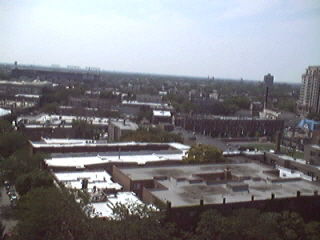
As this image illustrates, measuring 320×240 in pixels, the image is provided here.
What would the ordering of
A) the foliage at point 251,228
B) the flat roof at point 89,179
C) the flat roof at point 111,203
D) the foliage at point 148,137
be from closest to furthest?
the foliage at point 251,228, the flat roof at point 111,203, the flat roof at point 89,179, the foliage at point 148,137

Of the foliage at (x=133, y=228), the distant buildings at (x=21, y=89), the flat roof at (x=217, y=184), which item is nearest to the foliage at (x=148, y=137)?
the flat roof at (x=217, y=184)

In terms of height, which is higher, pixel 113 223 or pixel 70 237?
pixel 113 223

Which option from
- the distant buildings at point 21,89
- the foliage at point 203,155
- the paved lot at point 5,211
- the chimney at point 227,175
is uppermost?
the distant buildings at point 21,89

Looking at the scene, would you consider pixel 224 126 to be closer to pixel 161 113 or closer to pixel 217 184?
pixel 161 113

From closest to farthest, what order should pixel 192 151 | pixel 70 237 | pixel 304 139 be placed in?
pixel 70 237 → pixel 192 151 → pixel 304 139

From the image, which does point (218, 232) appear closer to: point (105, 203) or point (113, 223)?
point (113, 223)

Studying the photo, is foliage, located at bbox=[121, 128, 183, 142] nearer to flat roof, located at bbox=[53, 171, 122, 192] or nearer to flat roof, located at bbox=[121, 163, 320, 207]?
flat roof, located at bbox=[121, 163, 320, 207]

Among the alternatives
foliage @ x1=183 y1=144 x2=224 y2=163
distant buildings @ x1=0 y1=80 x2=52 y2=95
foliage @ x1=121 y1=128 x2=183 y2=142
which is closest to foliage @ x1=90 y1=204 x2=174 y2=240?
foliage @ x1=183 y1=144 x2=224 y2=163

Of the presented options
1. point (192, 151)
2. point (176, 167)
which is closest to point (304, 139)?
point (192, 151)

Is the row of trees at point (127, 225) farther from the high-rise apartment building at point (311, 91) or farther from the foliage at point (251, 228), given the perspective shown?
the high-rise apartment building at point (311, 91)
